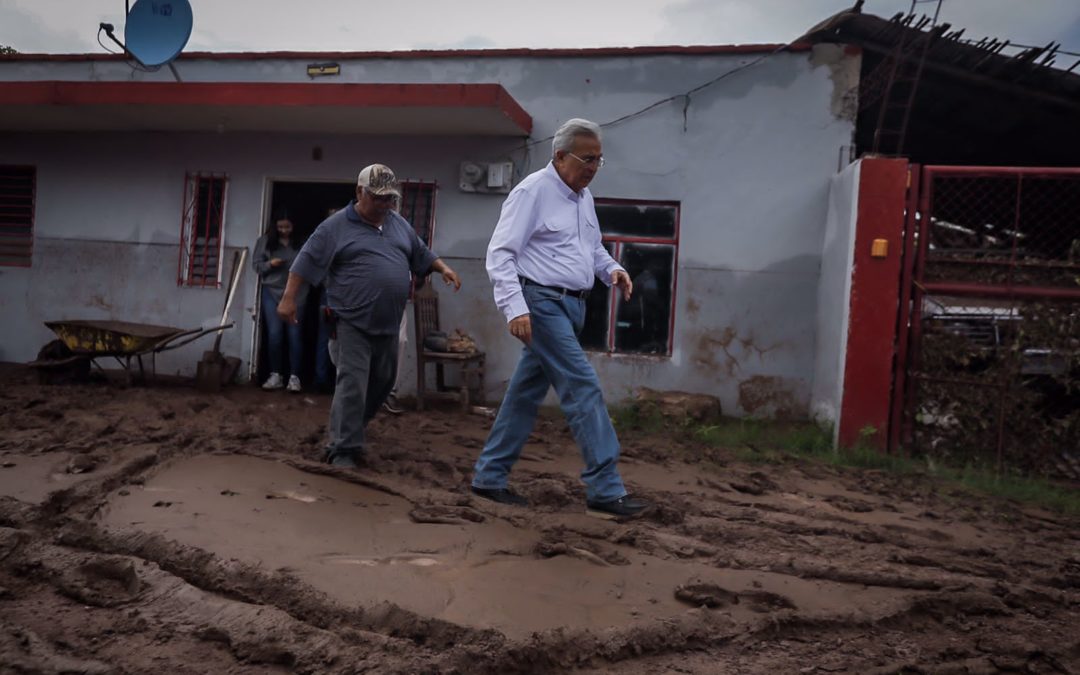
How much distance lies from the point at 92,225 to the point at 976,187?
30.7ft

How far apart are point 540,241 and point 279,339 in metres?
5.41

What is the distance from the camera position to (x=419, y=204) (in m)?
8.88

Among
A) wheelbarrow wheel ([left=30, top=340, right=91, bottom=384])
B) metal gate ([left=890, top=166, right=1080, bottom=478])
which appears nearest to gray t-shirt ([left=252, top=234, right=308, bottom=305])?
wheelbarrow wheel ([left=30, top=340, right=91, bottom=384])

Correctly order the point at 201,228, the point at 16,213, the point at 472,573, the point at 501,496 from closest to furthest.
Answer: the point at 472,573 < the point at 501,496 < the point at 201,228 < the point at 16,213

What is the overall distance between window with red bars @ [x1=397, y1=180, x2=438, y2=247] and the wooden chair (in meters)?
0.68

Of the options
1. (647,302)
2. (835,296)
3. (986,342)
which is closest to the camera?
(986,342)

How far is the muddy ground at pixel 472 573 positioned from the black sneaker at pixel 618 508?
80mm

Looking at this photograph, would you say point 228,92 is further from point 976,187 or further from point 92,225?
point 976,187

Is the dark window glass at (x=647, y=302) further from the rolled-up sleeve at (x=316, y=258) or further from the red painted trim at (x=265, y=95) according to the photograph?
the rolled-up sleeve at (x=316, y=258)

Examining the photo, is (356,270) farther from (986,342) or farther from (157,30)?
(157,30)

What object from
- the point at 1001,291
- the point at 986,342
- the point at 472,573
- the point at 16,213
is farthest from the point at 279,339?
the point at 1001,291

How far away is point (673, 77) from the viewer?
27.4 feet

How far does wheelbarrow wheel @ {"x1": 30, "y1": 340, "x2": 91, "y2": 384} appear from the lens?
8305 mm

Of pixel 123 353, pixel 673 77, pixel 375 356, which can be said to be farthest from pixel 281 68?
pixel 375 356
